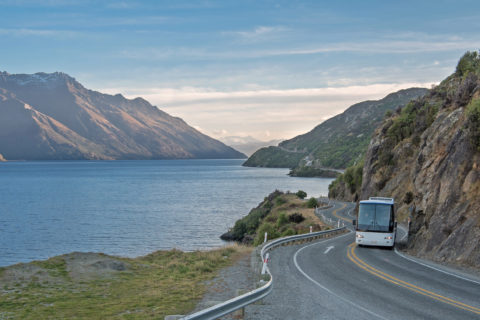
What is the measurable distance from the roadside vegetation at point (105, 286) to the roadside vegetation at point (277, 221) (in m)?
24.8

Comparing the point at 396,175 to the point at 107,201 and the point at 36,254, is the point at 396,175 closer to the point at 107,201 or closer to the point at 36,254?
the point at 36,254

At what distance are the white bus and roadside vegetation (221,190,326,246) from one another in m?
17.2

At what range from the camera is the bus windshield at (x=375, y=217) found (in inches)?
973

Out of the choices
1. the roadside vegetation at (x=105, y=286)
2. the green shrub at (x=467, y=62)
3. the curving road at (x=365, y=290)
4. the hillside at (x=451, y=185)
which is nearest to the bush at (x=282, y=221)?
the hillside at (x=451, y=185)

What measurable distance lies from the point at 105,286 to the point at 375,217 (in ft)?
52.6

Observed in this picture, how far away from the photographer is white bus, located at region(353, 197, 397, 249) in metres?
24.6

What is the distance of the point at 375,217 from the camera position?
25.0 m

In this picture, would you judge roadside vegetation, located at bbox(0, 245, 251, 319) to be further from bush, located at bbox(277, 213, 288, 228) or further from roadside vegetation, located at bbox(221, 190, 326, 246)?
bush, located at bbox(277, 213, 288, 228)

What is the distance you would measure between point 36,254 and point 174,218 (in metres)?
29.9

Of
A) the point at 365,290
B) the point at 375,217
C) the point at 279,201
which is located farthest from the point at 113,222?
the point at 365,290

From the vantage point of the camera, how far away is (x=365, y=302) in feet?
38.1

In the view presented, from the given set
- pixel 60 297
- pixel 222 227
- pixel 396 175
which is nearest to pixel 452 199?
pixel 60 297

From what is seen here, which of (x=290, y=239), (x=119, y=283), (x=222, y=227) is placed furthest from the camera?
(x=222, y=227)

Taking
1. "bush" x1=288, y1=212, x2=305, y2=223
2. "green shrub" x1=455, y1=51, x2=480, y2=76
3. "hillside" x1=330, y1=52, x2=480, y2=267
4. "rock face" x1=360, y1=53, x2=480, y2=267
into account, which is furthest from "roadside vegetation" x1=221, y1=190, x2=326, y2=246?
"green shrub" x1=455, y1=51, x2=480, y2=76
